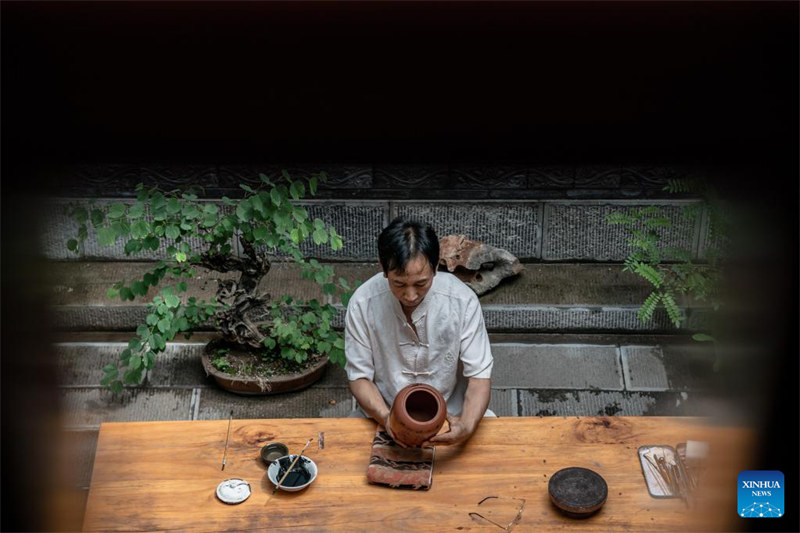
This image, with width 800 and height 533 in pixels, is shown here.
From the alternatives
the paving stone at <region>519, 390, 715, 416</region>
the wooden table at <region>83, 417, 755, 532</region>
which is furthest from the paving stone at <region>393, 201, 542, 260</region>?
the wooden table at <region>83, 417, 755, 532</region>

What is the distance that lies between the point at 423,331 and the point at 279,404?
1316 millimetres

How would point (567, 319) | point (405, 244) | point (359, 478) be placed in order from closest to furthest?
point (359, 478) → point (405, 244) → point (567, 319)

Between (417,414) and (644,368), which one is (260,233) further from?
(644,368)

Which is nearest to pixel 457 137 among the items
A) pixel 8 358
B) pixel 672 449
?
pixel 8 358

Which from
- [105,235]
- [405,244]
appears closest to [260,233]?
[105,235]

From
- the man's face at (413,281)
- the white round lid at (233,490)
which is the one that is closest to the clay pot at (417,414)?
the man's face at (413,281)

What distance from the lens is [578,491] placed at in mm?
2389

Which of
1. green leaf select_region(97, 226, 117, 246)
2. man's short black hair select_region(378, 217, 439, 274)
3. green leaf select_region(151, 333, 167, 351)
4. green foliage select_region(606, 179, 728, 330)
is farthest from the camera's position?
green foliage select_region(606, 179, 728, 330)

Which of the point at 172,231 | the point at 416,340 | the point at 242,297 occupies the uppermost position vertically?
the point at 172,231

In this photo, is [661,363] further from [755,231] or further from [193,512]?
[755,231]

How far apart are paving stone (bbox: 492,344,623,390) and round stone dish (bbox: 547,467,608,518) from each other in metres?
1.81

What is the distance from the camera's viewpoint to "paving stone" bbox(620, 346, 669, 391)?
426 centimetres

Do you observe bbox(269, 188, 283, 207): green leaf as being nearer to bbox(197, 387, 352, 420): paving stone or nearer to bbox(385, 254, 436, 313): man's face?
bbox(385, 254, 436, 313): man's face

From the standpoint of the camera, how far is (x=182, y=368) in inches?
171
